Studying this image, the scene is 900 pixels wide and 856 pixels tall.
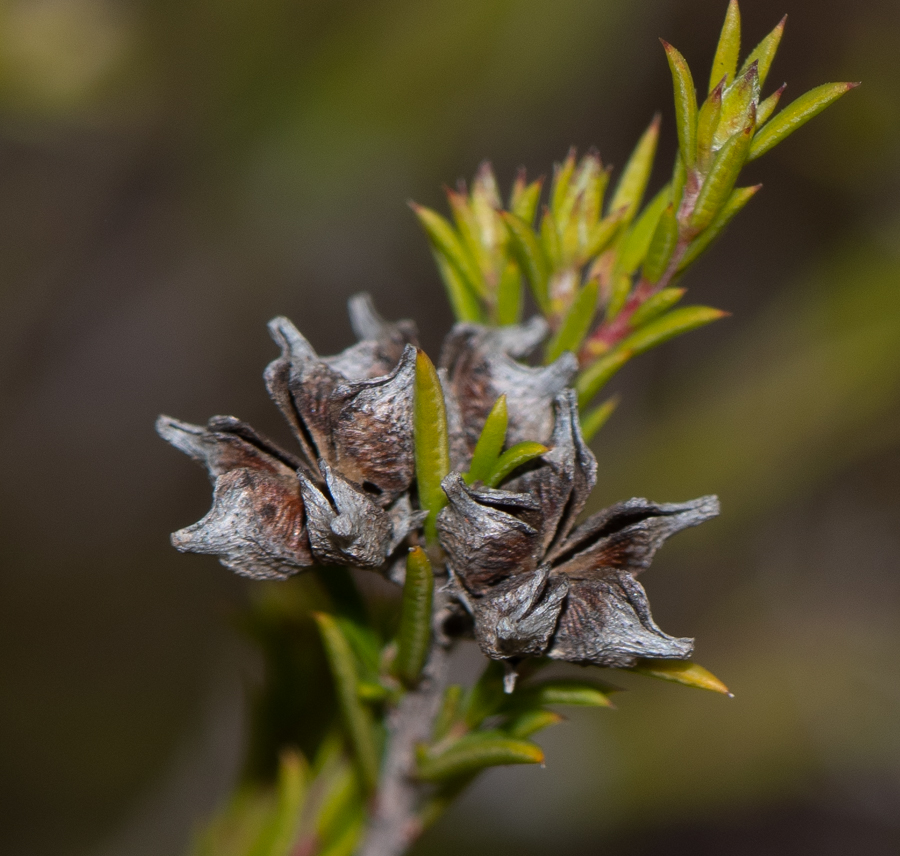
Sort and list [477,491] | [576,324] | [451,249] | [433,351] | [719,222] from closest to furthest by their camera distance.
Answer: [477,491], [719,222], [576,324], [451,249], [433,351]

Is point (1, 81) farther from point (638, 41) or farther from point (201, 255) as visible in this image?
point (638, 41)

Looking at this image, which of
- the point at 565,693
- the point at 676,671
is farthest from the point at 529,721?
the point at 676,671

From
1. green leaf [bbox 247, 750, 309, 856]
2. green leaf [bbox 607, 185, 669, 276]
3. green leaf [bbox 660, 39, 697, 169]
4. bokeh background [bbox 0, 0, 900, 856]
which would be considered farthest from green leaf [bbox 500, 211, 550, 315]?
bokeh background [bbox 0, 0, 900, 856]

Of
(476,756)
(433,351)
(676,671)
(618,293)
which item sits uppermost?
(433,351)

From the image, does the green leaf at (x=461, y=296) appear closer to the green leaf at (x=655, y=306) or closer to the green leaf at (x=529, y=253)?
the green leaf at (x=529, y=253)

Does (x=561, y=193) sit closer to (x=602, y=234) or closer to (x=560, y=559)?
(x=602, y=234)

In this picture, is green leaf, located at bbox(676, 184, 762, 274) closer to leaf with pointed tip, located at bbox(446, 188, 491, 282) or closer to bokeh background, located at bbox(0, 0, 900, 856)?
leaf with pointed tip, located at bbox(446, 188, 491, 282)

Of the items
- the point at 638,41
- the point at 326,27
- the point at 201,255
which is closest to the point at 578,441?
the point at 326,27
